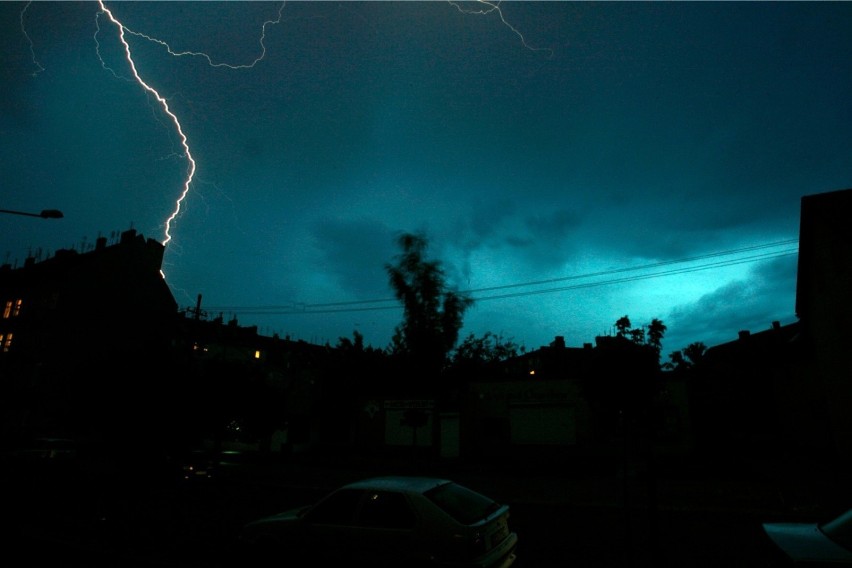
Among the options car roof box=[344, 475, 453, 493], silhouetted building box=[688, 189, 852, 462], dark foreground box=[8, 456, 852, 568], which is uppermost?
silhouetted building box=[688, 189, 852, 462]

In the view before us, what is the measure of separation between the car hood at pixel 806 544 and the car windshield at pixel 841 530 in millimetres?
46

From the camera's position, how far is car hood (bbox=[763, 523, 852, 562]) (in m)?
4.12

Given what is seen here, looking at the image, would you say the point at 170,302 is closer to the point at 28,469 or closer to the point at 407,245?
the point at 407,245

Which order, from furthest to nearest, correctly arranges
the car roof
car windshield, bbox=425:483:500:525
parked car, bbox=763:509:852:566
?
the car roof
car windshield, bbox=425:483:500:525
parked car, bbox=763:509:852:566

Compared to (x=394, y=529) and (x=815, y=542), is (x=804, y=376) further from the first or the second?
(x=394, y=529)

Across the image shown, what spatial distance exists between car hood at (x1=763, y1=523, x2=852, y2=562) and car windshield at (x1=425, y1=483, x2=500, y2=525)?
3.12 m

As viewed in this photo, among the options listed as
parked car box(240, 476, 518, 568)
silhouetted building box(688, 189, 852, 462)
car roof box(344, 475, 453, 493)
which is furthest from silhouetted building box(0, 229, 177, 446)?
silhouetted building box(688, 189, 852, 462)

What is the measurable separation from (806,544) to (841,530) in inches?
19.5

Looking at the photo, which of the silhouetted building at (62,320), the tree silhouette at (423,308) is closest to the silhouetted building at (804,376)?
the tree silhouette at (423,308)

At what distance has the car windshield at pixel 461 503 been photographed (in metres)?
5.86

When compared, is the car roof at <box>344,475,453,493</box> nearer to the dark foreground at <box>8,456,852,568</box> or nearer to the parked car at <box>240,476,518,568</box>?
the parked car at <box>240,476,518,568</box>

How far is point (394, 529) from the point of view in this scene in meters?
5.88

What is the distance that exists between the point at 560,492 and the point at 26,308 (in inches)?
1472

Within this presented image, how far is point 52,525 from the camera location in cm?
1041
